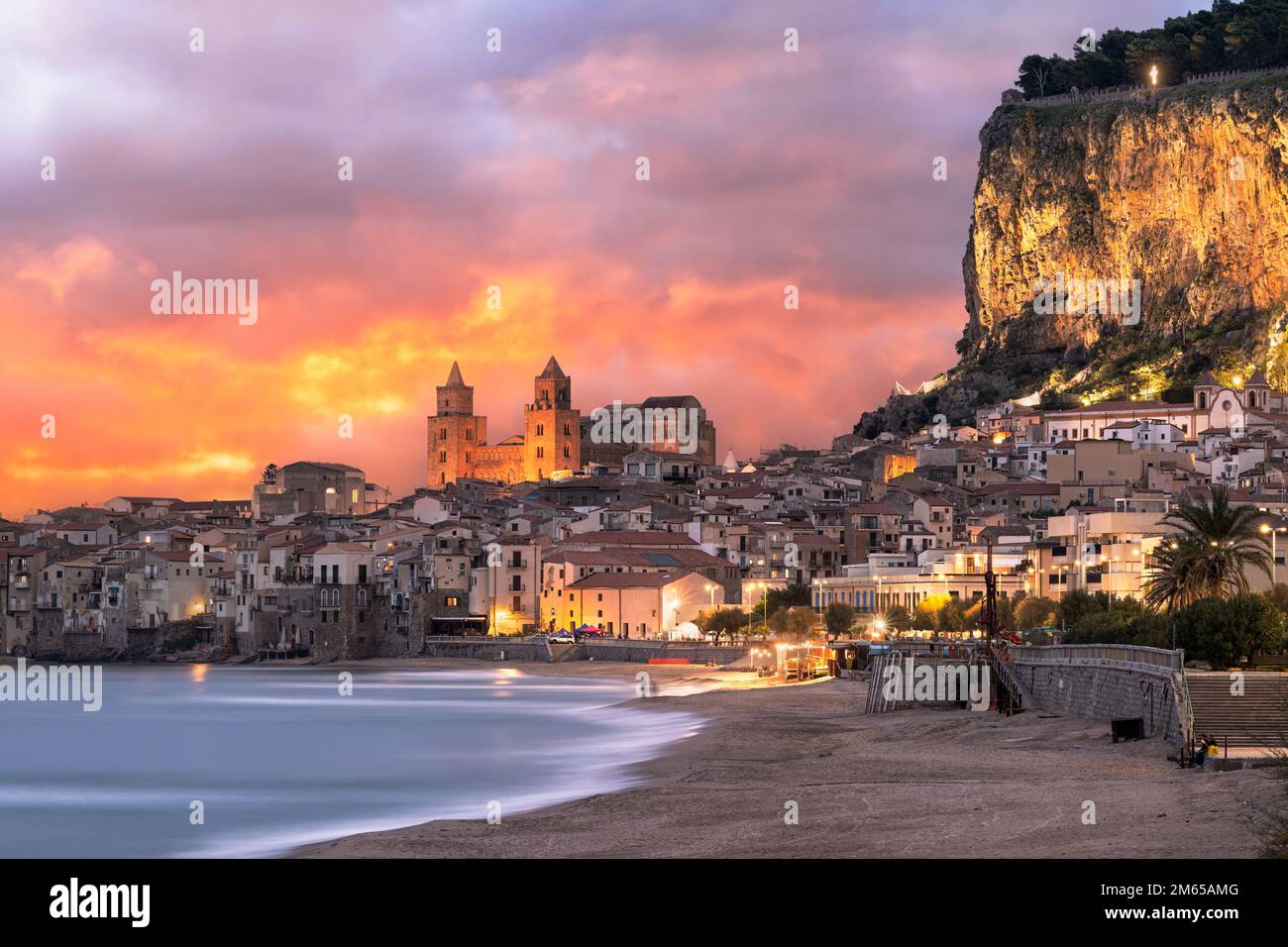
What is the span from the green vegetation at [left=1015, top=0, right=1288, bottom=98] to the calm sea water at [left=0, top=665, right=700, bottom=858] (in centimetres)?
11466

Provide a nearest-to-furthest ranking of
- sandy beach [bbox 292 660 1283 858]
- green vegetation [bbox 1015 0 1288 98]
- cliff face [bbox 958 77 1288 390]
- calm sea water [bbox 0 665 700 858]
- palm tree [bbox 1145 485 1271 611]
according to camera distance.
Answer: sandy beach [bbox 292 660 1283 858], calm sea water [bbox 0 665 700 858], palm tree [bbox 1145 485 1271 611], cliff face [bbox 958 77 1288 390], green vegetation [bbox 1015 0 1288 98]

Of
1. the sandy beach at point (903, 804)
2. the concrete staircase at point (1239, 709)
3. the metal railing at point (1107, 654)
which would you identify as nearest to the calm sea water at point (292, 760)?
the sandy beach at point (903, 804)

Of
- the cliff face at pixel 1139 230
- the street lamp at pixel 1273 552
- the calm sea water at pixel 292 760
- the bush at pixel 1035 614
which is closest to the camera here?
the calm sea water at pixel 292 760

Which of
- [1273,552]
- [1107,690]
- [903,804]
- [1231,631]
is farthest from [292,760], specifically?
[1273,552]

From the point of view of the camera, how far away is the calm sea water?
35.9 metres

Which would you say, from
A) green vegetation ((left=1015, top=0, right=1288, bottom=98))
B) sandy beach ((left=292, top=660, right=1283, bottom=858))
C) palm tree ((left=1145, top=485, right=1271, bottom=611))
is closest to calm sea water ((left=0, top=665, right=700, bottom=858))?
sandy beach ((left=292, top=660, right=1283, bottom=858))

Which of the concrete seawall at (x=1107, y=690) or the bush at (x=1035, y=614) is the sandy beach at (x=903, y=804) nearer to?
the concrete seawall at (x=1107, y=690)

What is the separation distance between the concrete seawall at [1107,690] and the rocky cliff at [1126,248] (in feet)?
362

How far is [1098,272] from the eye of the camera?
168 metres

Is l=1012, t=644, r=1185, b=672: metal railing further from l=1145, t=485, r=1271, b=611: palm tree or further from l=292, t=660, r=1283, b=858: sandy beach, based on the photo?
l=1145, t=485, r=1271, b=611: palm tree

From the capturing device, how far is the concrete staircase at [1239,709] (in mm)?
30781

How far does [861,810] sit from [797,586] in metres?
73.7

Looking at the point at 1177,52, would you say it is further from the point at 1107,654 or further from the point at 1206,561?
the point at 1107,654
